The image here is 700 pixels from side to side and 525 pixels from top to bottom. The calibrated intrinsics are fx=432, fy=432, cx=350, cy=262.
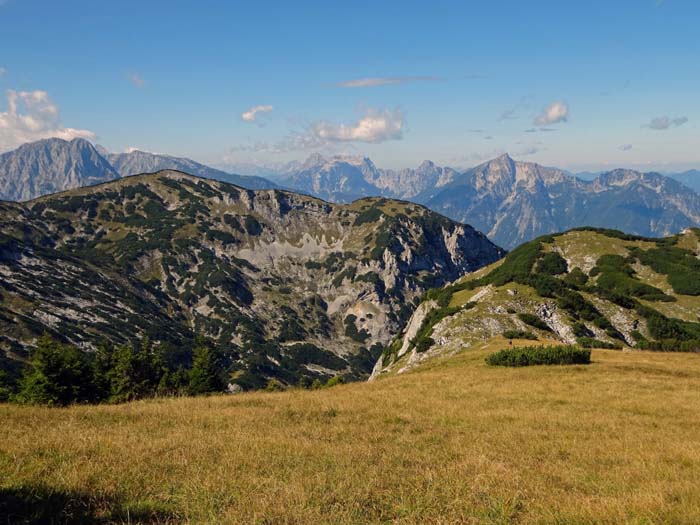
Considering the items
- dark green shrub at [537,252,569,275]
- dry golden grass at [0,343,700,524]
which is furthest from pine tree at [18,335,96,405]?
dark green shrub at [537,252,569,275]

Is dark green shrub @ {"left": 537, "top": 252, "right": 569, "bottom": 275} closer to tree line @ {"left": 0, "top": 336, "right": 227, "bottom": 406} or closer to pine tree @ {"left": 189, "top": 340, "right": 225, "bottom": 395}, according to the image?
pine tree @ {"left": 189, "top": 340, "right": 225, "bottom": 395}

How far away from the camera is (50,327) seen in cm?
19900

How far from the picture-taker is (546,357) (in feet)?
126

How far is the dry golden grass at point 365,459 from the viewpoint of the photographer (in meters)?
8.66

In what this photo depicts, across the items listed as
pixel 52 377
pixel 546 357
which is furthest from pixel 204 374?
pixel 546 357

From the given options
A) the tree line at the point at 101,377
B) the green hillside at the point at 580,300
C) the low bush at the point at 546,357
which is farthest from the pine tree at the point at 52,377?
the green hillside at the point at 580,300

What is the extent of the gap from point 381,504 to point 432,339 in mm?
64416

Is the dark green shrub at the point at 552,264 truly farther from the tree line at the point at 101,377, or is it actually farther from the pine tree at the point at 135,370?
the pine tree at the point at 135,370

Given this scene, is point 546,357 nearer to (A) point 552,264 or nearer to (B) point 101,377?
(B) point 101,377

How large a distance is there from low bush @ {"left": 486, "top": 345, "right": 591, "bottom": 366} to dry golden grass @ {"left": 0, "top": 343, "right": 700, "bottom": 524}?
14260mm

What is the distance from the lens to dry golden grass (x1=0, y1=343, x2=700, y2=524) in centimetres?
866

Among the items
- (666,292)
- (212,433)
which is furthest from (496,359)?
(666,292)

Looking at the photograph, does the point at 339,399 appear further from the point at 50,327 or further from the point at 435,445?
the point at 50,327

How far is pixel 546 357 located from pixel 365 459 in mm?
31031
